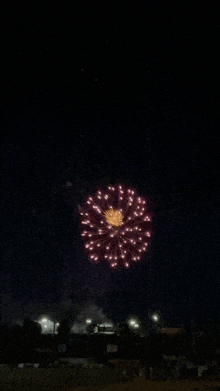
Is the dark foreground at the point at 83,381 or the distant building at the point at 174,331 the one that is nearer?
the dark foreground at the point at 83,381

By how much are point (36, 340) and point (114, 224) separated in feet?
20.3

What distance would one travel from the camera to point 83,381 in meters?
10.0

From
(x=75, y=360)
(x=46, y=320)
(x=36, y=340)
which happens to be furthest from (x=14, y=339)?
(x=46, y=320)

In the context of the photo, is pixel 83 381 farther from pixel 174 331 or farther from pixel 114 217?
pixel 174 331

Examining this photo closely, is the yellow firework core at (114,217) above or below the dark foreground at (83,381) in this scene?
above

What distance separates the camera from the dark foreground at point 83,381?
935 centimetres

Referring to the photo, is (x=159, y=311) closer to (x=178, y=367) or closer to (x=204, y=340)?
(x=204, y=340)

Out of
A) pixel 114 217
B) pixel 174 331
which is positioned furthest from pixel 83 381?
pixel 174 331

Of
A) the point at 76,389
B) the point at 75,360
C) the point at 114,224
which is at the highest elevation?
the point at 114,224

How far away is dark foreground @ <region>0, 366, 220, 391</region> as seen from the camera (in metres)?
9.35

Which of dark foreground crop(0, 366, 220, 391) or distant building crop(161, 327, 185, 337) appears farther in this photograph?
distant building crop(161, 327, 185, 337)

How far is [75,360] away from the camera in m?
13.5

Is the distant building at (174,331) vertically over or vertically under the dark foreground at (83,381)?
over

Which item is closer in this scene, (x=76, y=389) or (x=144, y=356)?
(x=76, y=389)
